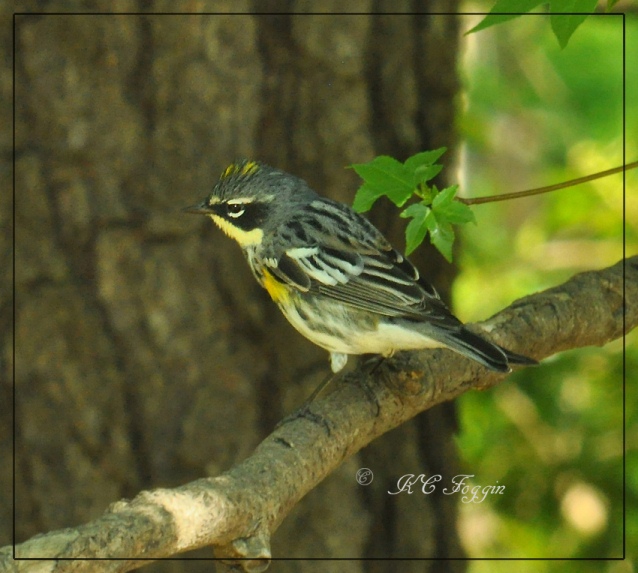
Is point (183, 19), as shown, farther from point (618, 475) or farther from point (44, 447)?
point (618, 475)

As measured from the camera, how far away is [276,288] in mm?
2447

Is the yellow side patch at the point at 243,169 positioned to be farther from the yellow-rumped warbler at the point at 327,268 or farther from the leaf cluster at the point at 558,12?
the leaf cluster at the point at 558,12

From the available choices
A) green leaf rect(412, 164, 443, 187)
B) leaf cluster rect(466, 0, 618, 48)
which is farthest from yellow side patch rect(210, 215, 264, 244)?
leaf cluster rect(466, 0, 618, 48)

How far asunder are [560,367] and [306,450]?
1.45m

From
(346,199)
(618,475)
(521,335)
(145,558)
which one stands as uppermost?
(346,199)

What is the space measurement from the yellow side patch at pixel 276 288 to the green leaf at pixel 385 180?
45 centimetres

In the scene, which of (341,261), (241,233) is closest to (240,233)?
(241,233)

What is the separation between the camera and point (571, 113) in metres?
4.36

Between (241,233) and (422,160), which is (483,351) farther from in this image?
(241,233)

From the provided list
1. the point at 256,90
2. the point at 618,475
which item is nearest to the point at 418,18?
the point at 256,90

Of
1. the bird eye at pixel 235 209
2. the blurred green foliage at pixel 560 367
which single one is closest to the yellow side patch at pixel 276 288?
the bird eye at pixel 235 209

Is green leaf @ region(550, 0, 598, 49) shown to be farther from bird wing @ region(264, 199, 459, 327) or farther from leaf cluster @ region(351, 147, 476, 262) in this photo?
bird wing @ region(264, 199, 459, 327)

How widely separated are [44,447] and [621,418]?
1884mm

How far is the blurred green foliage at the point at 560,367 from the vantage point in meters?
3.19
